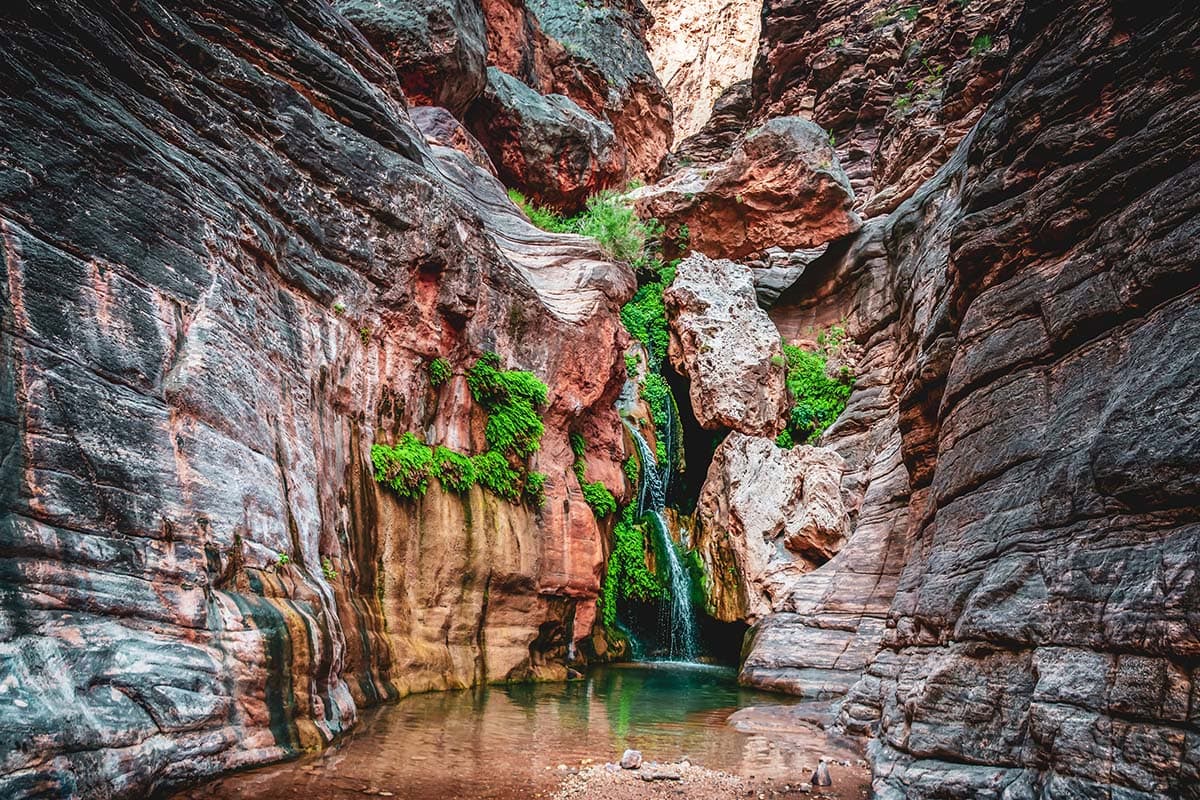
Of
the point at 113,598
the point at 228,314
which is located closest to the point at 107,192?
the point at 228,314

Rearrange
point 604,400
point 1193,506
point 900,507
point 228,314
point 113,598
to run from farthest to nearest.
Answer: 1. point 604,400
2. point 900,507
3. point 228,314
4. point 113,598
5. point 1193,506

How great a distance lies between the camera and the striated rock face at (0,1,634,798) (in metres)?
4.23

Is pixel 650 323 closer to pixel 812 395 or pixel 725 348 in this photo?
pixel 725 348

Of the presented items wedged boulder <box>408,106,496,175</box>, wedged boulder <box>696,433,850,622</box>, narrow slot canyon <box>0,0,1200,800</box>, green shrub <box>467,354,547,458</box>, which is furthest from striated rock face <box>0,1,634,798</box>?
wedged boulder <box>408,106,496,175</box>

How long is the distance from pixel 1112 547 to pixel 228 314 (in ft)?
23.0

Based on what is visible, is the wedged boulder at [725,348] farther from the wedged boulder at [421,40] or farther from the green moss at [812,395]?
the wedged boulder at [421,40]

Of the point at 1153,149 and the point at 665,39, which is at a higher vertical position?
the point at 665,39

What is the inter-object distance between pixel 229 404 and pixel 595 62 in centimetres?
2454

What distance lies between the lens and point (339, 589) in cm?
786

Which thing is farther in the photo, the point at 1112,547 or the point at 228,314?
the point at 228,314

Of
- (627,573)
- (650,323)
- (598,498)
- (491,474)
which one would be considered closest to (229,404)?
(491,474)

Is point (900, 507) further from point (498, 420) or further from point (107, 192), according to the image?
point (107, 192)

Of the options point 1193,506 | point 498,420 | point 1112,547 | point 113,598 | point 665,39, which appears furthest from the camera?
point 665,39

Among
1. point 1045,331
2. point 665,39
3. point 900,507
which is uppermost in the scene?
point 665,39
